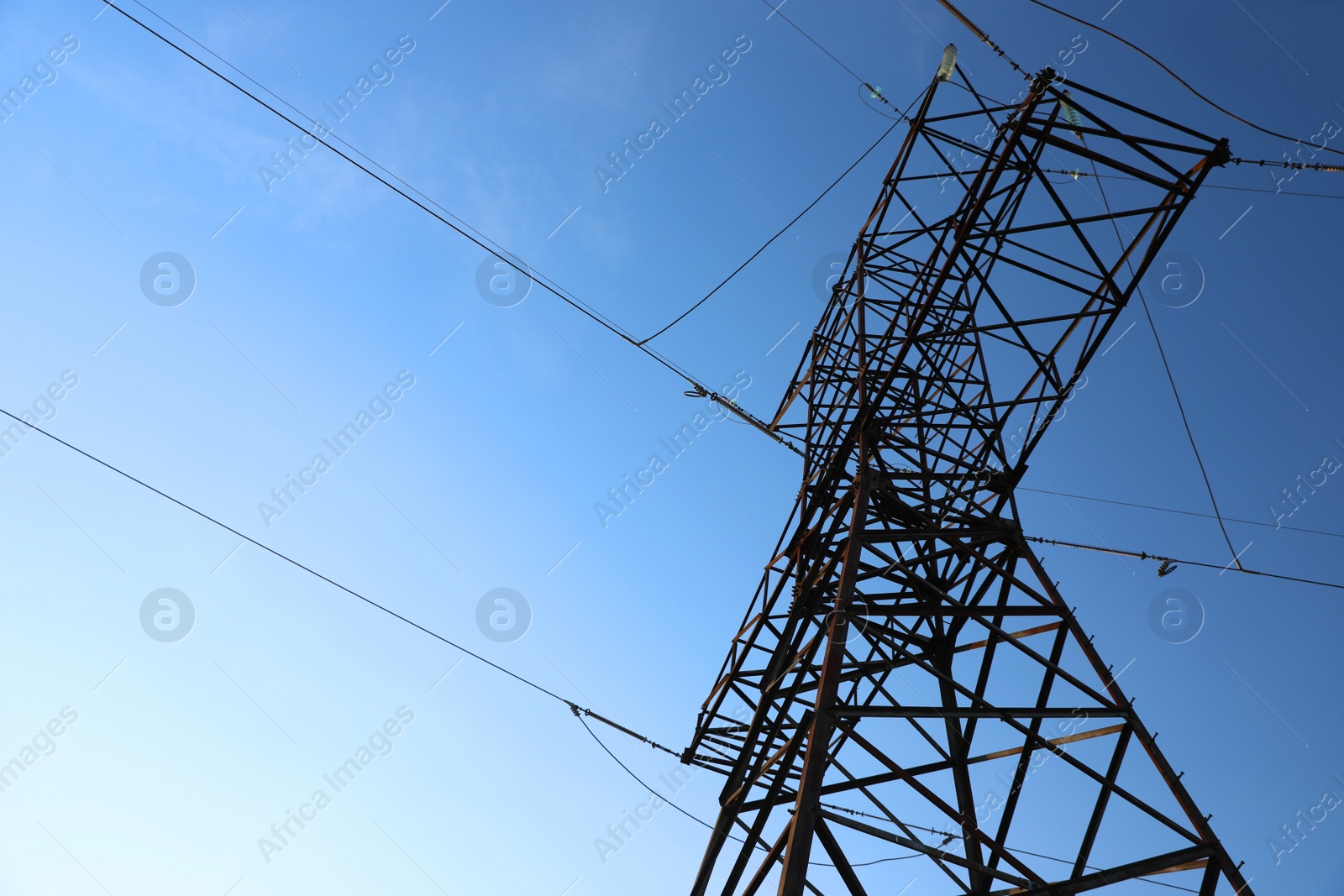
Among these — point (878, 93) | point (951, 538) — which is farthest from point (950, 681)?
point (878, 93)

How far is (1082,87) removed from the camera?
28.9ft

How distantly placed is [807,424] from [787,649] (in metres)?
3.88

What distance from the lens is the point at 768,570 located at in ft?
33.0

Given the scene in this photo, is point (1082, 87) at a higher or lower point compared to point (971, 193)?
higher

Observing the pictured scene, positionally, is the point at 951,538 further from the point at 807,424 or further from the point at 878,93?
the point at 878,93

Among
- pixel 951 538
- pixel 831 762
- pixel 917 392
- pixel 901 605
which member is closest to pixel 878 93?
pixel 917 392

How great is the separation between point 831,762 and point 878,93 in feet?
30.5

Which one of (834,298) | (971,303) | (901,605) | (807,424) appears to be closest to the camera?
(901,605)

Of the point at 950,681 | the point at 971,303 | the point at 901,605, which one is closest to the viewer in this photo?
the point at 950,681

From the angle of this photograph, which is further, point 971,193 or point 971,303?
point 971,303

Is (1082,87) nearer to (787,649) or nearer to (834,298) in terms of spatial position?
(834,298)

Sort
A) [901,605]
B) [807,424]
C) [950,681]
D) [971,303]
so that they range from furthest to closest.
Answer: [807,424] < [971,303] < [901,605] < [950,681]

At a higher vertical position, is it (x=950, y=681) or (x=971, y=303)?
(x=971, y=303)

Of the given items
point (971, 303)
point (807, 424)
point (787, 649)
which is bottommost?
point (787, 649)
